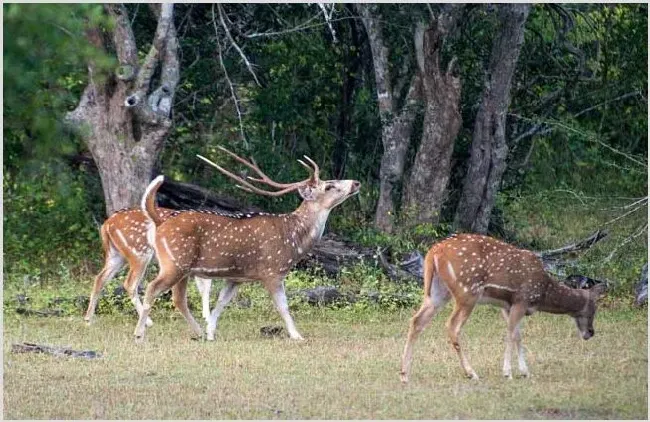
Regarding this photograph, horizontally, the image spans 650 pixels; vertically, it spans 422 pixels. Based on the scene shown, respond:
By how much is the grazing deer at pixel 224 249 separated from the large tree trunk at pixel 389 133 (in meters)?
3.43

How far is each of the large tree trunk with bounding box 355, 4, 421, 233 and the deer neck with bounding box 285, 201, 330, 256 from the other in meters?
3.23

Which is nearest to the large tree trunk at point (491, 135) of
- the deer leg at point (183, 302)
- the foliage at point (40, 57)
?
the deer leg at point (183, 302)

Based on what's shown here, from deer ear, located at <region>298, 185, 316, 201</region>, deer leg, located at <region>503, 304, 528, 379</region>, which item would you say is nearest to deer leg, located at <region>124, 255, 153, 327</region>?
deer ear, located at <region>298, 185, 316, 201</region>

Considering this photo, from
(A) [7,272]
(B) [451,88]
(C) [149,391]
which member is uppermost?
(B) [451,88]

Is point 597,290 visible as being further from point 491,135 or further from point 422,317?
point 491,135

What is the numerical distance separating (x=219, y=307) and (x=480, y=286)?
2.93 m

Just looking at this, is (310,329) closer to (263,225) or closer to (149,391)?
(263,225)

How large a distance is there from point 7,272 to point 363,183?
427cm

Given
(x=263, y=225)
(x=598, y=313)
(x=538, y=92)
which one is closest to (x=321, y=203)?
(x=263, y=225)

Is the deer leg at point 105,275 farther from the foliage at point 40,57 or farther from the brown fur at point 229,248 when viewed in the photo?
the foliage at point 40,57

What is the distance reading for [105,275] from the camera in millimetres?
13250

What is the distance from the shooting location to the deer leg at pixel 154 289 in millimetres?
11945

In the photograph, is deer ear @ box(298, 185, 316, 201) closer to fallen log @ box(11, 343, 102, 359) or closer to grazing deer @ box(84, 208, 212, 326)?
grazing deer @ box(84, 208, 212, 326)

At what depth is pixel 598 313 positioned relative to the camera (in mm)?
13141
